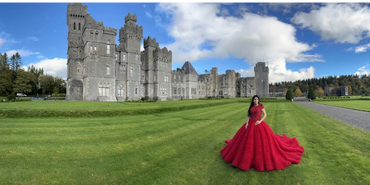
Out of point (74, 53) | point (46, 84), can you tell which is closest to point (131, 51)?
point (74, 53)

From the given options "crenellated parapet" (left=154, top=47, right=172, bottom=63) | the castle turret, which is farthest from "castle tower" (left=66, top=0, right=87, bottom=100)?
"crenellated parapet" (left=154, top=47, right=172, bottom=63)

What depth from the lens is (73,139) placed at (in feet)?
29.6

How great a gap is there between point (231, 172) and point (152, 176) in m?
2.47

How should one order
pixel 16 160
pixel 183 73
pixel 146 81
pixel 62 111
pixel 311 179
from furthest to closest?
pixel 183 73 < pixel 146 81 < pixel 62 111 < pixel 16 160 < pixel 311 179

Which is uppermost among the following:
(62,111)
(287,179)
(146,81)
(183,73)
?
(183,73)

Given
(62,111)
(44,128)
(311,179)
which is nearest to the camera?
(311,179)

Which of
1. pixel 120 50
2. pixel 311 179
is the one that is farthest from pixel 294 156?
pixel 120 50

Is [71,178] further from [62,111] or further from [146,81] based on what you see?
[146,81]

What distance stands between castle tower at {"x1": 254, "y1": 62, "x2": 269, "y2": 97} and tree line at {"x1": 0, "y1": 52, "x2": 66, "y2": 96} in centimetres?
8099

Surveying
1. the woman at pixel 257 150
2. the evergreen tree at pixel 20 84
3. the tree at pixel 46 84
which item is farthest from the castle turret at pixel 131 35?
the tree at pixel 46 84

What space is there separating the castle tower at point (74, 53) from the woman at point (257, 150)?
42317 millimetres

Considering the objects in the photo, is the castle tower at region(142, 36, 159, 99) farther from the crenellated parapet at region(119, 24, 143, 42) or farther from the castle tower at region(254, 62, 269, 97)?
the castle tower at region(254, 62, 269, 97)

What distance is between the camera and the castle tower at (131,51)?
42375 mm

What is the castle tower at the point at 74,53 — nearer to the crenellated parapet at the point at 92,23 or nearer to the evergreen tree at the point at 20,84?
the crenellated parapet at the point at 92,23
